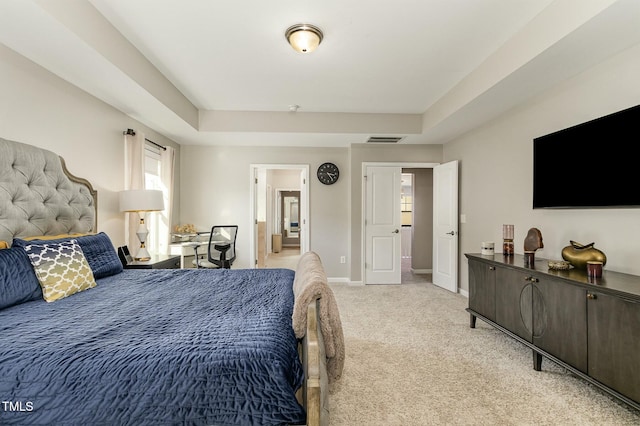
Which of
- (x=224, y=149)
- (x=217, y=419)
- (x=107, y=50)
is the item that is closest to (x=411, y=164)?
(x=224, y=149)

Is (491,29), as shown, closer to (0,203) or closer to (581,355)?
(581,355)

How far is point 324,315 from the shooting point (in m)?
1.43

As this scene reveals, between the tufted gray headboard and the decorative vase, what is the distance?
12.9 feet

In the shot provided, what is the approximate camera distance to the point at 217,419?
0.99 metres

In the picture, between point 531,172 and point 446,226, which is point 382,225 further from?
point 531,172

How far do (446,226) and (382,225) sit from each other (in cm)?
98

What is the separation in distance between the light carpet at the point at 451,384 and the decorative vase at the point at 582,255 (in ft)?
2.67

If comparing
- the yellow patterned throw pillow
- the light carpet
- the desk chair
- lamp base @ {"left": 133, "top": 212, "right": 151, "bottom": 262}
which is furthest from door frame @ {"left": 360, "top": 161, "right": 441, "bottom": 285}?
the yellow patterned throw pillow

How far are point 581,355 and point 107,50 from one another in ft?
12.7

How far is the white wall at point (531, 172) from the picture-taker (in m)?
2.12

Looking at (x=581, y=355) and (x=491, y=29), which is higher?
(x=491, y=29)

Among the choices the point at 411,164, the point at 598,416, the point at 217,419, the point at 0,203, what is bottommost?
the point at 598,416

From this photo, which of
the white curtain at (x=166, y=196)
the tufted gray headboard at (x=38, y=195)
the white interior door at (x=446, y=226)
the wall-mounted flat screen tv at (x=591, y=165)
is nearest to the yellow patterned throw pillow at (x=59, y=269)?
the tufted gray headboard at (x=38, y=195)

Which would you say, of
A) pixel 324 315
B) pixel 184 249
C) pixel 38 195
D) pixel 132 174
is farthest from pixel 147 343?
pixel 184 249
